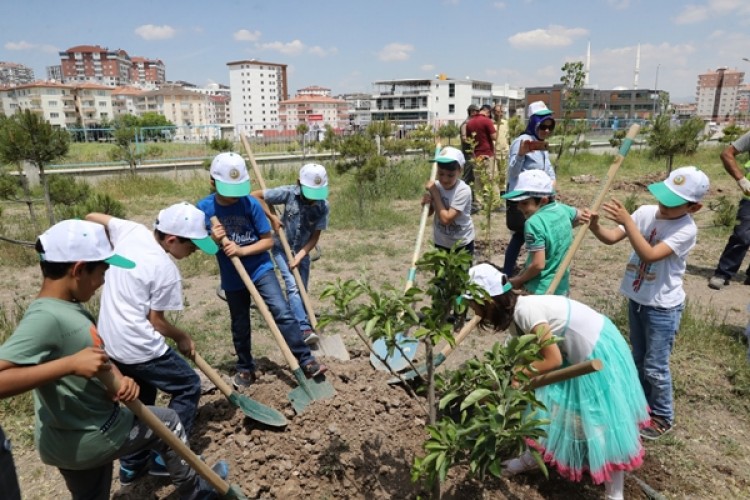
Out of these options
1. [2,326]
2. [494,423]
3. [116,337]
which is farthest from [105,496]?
[2,326]

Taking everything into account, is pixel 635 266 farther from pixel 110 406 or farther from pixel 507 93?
pixel 507 93

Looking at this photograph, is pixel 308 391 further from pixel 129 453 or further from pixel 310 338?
pixel 129 453

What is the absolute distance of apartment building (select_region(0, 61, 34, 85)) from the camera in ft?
513

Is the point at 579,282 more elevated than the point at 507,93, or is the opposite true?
the point at 507,93

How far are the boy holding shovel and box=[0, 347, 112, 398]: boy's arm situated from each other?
2.25 ft

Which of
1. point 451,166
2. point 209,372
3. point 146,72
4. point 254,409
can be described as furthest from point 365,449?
point 146,72

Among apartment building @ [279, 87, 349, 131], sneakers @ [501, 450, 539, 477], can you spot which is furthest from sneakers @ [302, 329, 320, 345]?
apartment building @ [279, 87, 349, 131]

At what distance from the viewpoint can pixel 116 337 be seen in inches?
88.2

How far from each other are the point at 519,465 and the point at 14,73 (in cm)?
21194

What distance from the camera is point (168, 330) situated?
2393mm

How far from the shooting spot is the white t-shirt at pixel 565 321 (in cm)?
209

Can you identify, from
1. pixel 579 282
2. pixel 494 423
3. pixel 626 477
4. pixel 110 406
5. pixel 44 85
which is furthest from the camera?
pixel 44 85

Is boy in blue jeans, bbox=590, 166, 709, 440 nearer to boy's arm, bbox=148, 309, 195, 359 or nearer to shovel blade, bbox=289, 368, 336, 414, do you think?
shovel blade, bbox=289, 368, 336, 414

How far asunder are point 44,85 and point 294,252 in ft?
306
